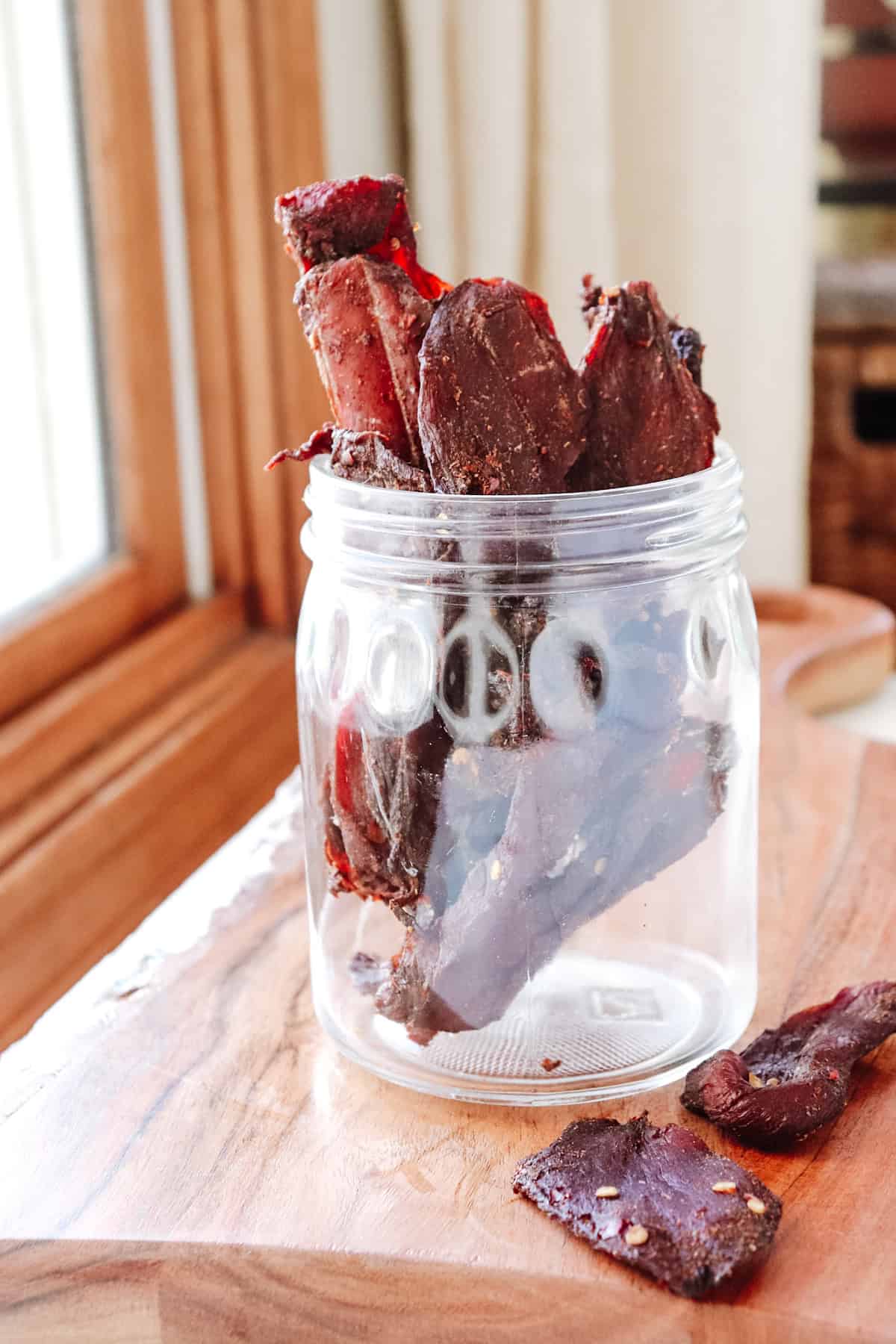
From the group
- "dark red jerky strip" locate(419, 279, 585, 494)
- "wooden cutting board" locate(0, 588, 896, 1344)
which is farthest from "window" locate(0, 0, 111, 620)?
"dark red jerky strip" locate(419, 279, 585, 494)

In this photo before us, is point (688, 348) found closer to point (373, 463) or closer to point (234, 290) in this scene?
point (373, 463)

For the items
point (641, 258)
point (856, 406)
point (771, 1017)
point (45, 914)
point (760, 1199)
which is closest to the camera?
point (760, 1199)

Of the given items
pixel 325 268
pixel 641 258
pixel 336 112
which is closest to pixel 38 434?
pixel 336 112

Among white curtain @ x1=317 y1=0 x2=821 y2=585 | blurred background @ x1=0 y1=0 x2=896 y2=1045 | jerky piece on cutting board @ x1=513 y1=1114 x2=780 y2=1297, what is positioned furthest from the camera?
white curtain @ x1=317 y1=0 x2=821 y2=585

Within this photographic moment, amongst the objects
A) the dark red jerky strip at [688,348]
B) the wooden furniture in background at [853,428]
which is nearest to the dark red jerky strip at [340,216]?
the dark red jerky strip at [688,348]

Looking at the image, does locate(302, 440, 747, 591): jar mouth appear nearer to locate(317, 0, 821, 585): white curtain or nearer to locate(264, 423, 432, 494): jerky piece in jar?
locate(264, 423, 432, 494): jerky piece in jar

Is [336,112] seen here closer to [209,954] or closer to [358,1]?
[358,1]
